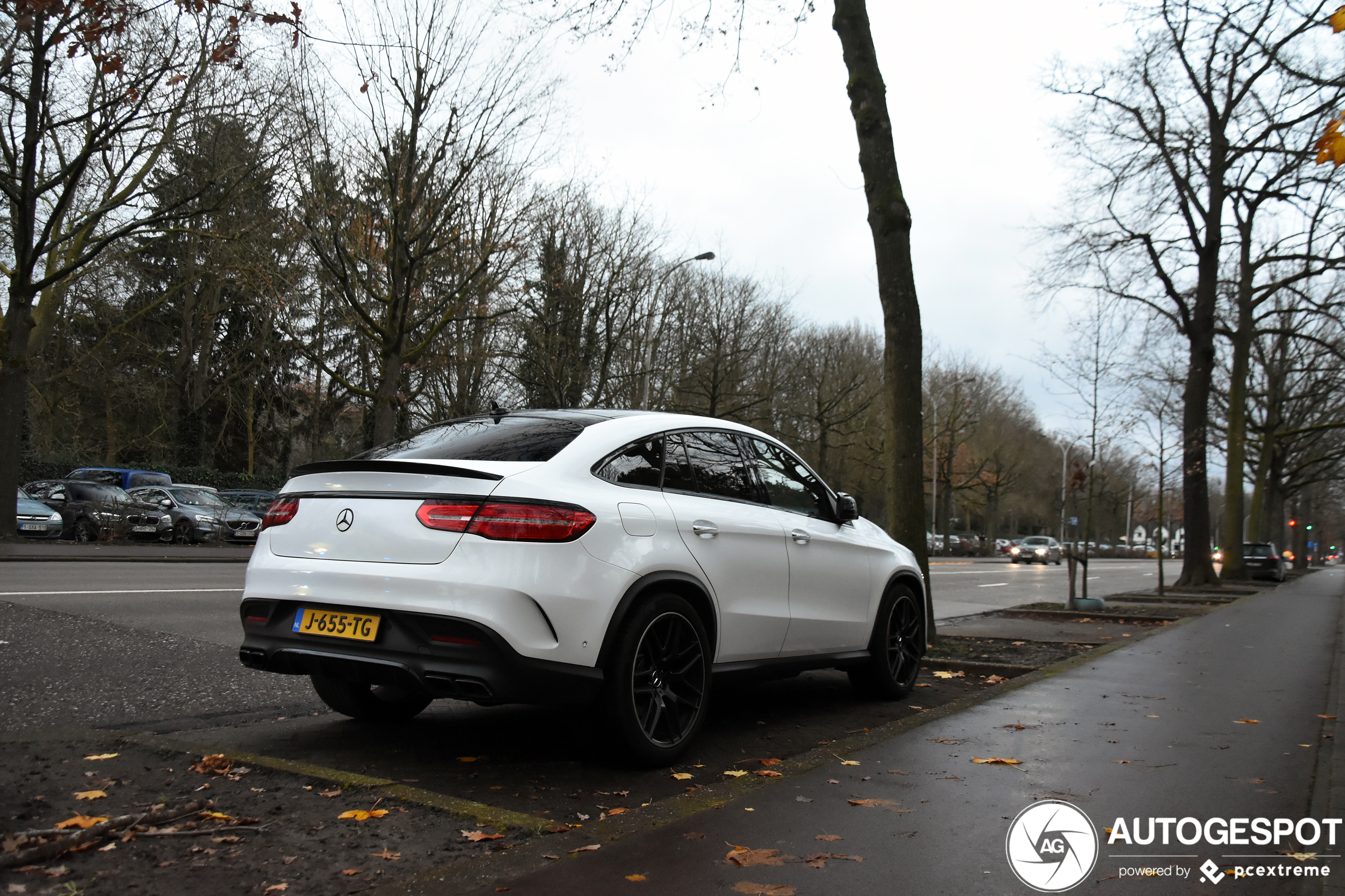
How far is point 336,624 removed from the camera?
14.3 ft

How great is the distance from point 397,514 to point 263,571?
0.84 meters

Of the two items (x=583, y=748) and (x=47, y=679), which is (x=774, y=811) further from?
(x=47, y=679)

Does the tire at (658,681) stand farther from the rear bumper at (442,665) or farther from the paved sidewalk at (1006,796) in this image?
the paved sidewalk at (1006,796)

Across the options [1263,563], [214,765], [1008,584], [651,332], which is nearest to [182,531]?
[651,332]

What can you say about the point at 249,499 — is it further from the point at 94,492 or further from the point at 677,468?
the point at 677,468

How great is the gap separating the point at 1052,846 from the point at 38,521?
86.4 feet

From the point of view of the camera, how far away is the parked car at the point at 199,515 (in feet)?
83.4

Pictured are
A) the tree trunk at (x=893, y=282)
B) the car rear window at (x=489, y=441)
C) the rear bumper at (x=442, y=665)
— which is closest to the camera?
the rear bumper at (x=442, y=665)

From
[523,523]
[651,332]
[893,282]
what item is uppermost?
[651,332]

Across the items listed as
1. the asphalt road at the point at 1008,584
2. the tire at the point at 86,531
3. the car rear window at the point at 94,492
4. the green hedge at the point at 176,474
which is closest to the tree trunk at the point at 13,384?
the tire at the point at 86,531

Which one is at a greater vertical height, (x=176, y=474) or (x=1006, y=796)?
(x=176, y=474)

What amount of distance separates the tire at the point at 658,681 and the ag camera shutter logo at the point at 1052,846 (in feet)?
5.03

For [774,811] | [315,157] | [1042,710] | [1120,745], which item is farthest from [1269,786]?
[315,157]

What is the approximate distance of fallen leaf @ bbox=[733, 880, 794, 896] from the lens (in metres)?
3.07
